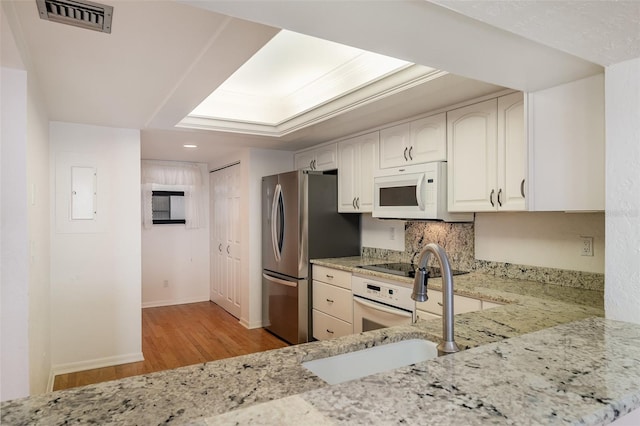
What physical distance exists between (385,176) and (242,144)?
1.79 meters

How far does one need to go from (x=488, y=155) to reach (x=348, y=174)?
5.16ft

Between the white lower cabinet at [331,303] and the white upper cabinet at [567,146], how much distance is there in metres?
1.89

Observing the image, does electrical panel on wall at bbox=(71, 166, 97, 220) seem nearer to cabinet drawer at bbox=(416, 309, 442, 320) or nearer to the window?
the window

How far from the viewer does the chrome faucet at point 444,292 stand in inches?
47.4

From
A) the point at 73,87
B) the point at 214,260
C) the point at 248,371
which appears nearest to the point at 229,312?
the point at 214,260

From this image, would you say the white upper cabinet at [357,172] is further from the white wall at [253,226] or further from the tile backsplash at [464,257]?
the white wall at [253,226]

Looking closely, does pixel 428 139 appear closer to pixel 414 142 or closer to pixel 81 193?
pixel 414 142

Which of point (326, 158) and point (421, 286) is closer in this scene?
point (421, 286)

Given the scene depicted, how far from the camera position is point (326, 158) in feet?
13.8

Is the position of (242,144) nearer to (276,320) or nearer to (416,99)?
(276,320)

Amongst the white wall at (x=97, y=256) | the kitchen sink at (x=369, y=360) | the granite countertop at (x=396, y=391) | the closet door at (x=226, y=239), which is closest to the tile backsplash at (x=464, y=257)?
the granite countertop at (x=396, y=391)

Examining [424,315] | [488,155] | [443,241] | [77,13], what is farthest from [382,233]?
[77,13]

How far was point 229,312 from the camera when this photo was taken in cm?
532

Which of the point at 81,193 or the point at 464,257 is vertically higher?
the point at 81,193
